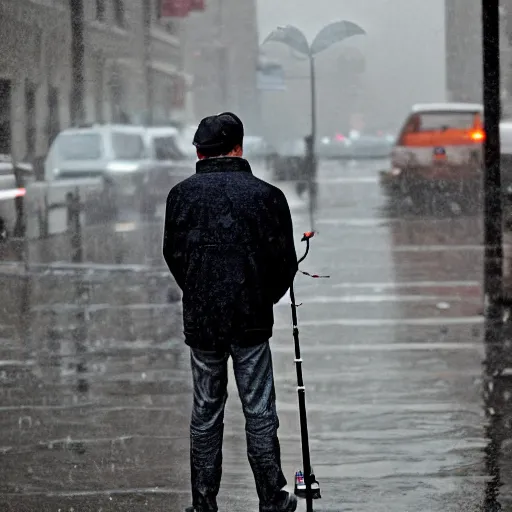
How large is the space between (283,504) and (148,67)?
19.5m

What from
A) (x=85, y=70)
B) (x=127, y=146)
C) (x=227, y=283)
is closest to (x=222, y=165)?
(x=227, y=283)

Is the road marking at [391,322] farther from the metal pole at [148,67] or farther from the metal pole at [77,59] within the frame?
the metal pole at [77,59]

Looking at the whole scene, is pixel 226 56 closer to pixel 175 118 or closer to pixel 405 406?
pixel 175 118

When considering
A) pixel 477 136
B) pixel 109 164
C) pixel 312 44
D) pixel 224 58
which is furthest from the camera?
pixel 312 44

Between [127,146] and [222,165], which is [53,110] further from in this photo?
[222,165]

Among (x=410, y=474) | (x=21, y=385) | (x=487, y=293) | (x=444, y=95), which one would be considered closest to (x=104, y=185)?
(x=444, y=95)

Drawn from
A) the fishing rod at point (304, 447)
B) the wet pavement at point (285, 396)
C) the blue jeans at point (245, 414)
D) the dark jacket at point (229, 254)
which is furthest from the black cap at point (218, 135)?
the wet pavement at point (285, 396)

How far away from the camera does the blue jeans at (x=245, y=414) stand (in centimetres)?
549

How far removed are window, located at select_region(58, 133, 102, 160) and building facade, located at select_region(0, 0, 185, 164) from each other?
100 cm

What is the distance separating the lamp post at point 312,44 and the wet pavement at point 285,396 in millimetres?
8452

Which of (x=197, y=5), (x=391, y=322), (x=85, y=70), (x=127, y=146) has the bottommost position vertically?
(x=391, y=322)

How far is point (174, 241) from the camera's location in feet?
18.1

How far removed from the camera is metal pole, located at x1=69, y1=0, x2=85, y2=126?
953 inches

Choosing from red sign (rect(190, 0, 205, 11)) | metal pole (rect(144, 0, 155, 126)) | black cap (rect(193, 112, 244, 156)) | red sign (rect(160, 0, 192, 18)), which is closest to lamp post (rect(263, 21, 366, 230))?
red sign (rect(190, 0, 205, 11))
